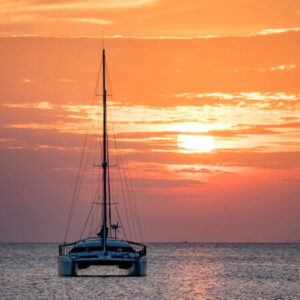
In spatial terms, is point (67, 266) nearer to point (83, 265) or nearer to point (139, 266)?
point (83, 265)

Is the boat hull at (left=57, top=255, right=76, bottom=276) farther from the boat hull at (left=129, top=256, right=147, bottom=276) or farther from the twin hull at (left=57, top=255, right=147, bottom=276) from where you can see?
the boat hull at (left=129, top=256, right=147, bottom=276)

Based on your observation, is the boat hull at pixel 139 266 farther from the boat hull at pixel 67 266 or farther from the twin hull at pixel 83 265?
the boat hull at pixel 67 266

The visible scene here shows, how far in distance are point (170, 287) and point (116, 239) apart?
39.3 feet

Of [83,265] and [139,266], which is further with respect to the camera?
[139,266]

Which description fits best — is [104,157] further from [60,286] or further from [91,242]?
[60,286]

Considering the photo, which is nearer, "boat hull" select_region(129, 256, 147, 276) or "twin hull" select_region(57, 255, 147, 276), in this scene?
"twin hull" select_region(57, 255, 147, 276)

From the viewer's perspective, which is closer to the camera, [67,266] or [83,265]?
[83,265]

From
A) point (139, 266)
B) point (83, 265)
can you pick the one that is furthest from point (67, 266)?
point (139, 266)

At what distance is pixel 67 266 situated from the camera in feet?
268

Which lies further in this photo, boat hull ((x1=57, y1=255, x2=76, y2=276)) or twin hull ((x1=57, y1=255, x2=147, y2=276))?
boat hull ((x1=57, y1=255, x2=76, y2=276))

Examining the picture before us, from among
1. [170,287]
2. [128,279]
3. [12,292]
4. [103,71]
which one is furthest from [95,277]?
[103,71]

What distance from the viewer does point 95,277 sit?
102 metres

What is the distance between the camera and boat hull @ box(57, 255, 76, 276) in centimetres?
8119

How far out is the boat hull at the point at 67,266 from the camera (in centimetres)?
8119
